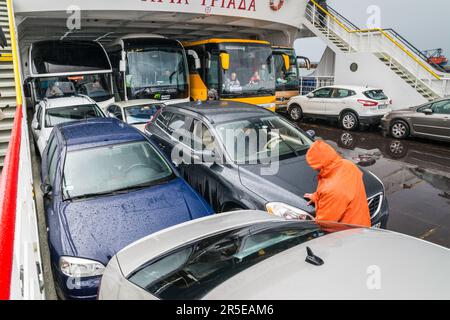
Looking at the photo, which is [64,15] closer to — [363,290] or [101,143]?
[101,143]

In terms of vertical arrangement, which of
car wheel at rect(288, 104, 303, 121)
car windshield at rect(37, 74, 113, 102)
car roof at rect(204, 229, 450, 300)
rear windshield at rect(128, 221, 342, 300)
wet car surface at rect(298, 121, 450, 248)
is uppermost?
car windshield at rect(37, 74, 113, 102)

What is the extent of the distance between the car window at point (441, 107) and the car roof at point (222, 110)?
655 centimetres

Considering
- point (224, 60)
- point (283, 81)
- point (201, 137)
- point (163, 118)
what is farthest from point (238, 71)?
point (201, 137)

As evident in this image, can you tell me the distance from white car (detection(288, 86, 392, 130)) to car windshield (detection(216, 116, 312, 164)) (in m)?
7.20

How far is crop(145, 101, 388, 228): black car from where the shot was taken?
13.2 ft

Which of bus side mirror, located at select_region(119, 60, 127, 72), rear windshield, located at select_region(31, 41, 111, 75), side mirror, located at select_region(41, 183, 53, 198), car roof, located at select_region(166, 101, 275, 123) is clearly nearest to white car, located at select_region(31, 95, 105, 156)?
bus side mirror, located at select_region(119, 60, 127, 72)

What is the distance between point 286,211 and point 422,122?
317 inches

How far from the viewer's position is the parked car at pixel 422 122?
9305 millimetres

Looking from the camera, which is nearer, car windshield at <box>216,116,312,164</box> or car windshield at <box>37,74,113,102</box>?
car windshield at <box>216,116,312,164</box>

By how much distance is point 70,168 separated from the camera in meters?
4.20

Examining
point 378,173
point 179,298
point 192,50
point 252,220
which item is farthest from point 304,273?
point 192,50

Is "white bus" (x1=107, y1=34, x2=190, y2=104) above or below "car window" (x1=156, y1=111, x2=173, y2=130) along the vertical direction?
above

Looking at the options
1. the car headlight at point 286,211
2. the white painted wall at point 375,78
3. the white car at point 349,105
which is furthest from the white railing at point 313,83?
the car headlight at point 286,211

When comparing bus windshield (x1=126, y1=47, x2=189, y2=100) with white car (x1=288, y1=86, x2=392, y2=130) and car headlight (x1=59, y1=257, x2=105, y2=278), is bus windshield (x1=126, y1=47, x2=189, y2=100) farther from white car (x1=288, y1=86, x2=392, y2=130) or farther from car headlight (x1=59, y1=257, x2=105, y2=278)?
car headlight (x1=59, y1=257, x2=105, y2=278)
